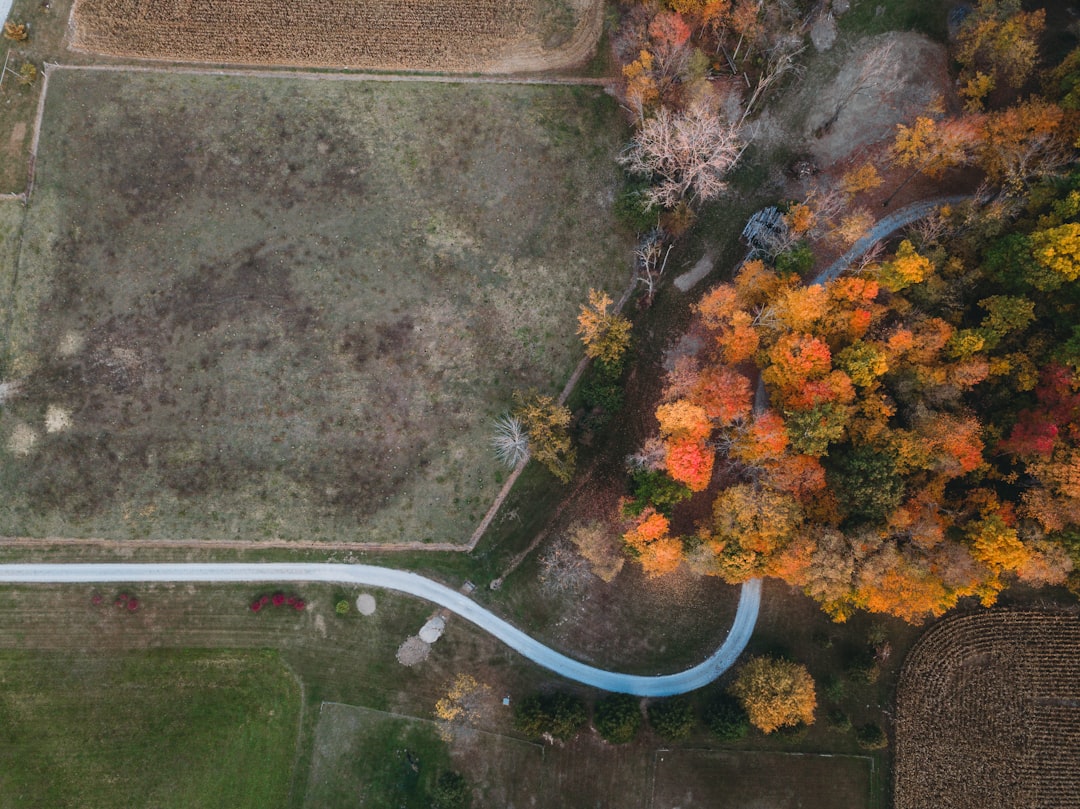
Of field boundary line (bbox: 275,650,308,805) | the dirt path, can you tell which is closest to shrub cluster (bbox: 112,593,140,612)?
field boundary line (bbox: 275,650,308,805)

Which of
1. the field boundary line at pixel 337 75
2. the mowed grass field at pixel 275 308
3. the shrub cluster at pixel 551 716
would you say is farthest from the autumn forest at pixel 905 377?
the shrub cluster at pixel 551 716

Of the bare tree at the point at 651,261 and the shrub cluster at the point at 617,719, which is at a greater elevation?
the bare tree at the point at 651,261

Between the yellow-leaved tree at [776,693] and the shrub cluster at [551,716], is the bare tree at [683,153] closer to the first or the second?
the yellow-leaved tree at [776,693]

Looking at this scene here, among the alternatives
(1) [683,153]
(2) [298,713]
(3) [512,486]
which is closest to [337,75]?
(1) [683,153]

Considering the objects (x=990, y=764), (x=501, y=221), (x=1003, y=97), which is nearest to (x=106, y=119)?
(x=501, y=221)

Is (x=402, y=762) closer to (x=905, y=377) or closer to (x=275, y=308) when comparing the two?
(x=275, y=308)

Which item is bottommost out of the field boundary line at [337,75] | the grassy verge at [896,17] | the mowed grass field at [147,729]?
the mowed grass field at [147,729]

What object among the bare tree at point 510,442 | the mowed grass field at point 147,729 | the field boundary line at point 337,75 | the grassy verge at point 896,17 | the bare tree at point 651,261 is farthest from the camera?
the field boundary line at point 337,75
